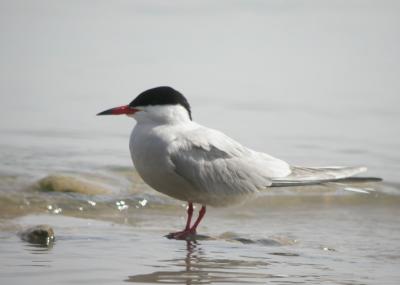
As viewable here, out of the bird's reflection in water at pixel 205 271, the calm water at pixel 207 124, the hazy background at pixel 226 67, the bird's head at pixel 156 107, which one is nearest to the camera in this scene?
the bird's reflection in water at pixel 205 271

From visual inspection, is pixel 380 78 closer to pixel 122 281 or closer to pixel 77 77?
pixel 77 77

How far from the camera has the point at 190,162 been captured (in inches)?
247

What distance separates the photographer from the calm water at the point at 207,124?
552 centimetres

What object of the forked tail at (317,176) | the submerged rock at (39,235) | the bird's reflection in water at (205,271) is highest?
the forked tail at (317,176)

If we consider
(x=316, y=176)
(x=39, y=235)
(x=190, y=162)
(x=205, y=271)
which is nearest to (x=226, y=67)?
(x=316, y=176)

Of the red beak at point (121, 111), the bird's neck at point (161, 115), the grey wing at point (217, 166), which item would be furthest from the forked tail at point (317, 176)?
the red beak at point (121, 111)

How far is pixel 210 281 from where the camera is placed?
4984 mm

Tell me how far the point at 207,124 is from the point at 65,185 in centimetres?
287

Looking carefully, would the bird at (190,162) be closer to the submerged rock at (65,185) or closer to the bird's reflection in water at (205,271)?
the bird's reflection in water at (205,271)

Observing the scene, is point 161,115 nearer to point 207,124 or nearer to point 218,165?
point 218,165

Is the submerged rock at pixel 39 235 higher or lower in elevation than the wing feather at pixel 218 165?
lower

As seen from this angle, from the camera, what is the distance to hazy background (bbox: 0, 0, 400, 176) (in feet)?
34.8

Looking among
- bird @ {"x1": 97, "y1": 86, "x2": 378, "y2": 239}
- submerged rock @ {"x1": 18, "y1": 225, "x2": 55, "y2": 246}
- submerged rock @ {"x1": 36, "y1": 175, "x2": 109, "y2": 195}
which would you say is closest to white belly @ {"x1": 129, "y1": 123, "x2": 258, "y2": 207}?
bird @ {"x1": 97, "y1": 86, "x2": 378, "y2": 239}

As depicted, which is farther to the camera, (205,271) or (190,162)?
(190,162)
